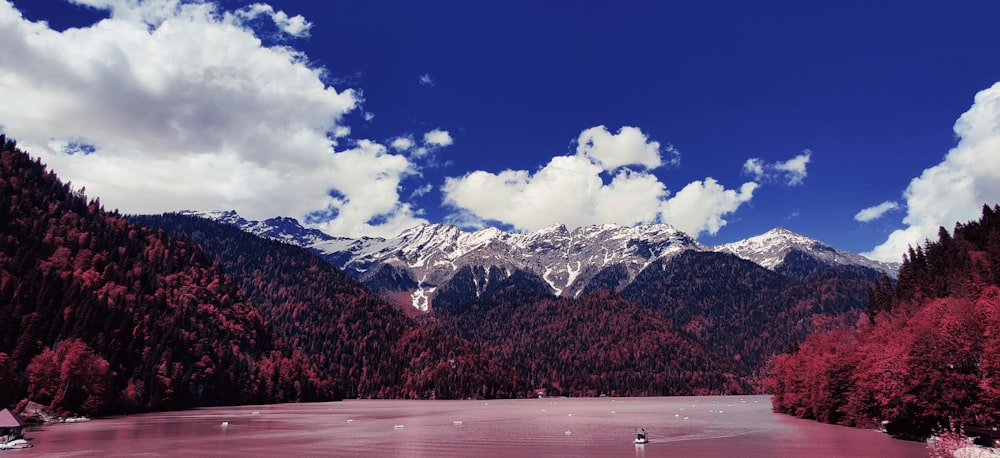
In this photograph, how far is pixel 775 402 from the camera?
193875 millimetres

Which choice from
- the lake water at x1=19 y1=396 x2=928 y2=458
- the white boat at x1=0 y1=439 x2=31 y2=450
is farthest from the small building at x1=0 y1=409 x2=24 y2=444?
the white boat at x1=0 y1=439 x2=31 y2=450

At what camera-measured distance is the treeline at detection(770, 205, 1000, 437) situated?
76.1 m

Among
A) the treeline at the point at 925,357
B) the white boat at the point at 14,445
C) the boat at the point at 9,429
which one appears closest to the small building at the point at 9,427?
the boat at the point at 9,429

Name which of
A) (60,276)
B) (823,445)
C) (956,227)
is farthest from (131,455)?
(956,227)

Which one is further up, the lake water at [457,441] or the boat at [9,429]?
the boat at [9,429]

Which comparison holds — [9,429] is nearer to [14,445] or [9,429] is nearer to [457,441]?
[14,445]

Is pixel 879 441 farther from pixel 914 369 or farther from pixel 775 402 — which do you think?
pixel 775 402

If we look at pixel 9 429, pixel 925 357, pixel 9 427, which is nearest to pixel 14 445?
pixel 9 427

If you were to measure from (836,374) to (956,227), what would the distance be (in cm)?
9218

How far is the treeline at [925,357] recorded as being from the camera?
250 ft

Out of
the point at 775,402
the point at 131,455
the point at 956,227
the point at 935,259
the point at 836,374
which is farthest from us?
the point at 775,402

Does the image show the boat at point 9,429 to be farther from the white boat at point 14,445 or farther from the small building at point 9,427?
the white boat at point 14,445

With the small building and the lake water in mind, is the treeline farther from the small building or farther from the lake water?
the small building

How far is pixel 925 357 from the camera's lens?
78.8 meters
